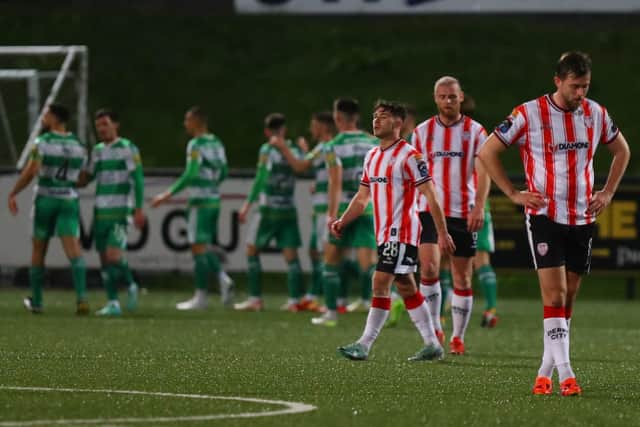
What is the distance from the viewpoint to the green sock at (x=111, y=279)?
17250mm

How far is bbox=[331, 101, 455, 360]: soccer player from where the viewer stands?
11.0 m

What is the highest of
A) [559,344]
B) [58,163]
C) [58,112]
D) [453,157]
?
[58,112]

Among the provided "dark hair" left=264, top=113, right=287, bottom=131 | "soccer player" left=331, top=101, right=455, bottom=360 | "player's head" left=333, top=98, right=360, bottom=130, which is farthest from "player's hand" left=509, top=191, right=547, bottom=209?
"dark hair" left=264, top=113, right=287, bottom=131

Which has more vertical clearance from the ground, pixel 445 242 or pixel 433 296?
pixel 445 242

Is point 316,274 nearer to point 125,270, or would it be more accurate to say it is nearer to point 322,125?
point 322,125

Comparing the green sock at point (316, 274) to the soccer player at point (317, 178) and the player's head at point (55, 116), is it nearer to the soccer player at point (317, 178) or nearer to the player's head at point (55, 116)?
the soccer player at point (317, 178)

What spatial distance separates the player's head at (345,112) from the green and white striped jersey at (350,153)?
0.60 feet

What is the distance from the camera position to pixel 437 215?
1077 centimetres

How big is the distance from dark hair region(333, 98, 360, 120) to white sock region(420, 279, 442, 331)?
3.77m

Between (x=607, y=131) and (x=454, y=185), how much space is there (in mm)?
2962

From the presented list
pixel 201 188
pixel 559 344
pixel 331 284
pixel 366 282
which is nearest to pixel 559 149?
pixel 559 344

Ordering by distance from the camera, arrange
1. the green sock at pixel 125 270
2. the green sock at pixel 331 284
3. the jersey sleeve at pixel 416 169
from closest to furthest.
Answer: the jersey sleeve at pixel 416 169 → the green sock at pixel 331 284 → the green sock at pixel 125 270

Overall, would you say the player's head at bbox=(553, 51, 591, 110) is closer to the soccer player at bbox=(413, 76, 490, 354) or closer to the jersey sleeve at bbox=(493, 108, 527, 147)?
the jersey sleeve at bbox=(493, 108, 527, 147)

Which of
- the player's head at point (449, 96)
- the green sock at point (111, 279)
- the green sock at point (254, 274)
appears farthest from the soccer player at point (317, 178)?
the player's head at point (449, 96)
